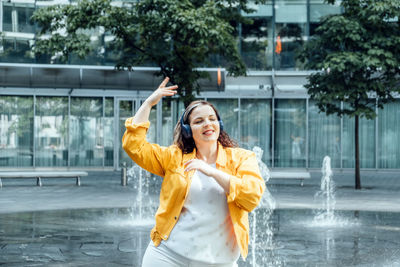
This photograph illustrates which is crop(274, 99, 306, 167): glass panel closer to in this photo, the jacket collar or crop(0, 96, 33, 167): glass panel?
crop(0, 96, 33, 167): glass panel

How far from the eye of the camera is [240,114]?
1053 inches

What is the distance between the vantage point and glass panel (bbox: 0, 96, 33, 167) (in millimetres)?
25438

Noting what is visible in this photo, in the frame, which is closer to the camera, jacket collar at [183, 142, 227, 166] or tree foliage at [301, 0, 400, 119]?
jacket collar at [183, 142, 227, 166]

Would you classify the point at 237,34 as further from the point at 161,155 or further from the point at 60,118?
the point at 161,155

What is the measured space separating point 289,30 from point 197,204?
2385 centimetres

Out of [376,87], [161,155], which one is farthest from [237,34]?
[161,155]

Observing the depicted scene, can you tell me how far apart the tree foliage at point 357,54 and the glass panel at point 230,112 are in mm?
9383

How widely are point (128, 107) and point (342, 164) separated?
9.36 m

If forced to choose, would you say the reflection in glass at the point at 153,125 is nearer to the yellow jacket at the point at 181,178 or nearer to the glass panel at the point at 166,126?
the glass panel at the point at 166,126

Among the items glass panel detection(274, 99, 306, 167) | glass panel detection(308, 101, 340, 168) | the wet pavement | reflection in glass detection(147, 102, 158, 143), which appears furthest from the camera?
glass panel detection(274, 99, 306, 167)

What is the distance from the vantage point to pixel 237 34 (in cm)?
2597

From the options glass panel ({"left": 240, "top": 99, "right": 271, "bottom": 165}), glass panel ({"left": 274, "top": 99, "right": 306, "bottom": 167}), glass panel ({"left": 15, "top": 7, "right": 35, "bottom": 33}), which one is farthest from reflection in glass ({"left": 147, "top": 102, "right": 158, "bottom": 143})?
glass panel ({"left": 15, "top": 7, "right": 35, "bottom": 33})

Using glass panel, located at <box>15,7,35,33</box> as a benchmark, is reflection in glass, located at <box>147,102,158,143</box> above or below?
below

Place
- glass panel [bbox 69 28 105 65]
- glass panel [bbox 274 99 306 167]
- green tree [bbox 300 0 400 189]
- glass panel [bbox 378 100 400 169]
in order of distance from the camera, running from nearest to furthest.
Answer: green tree [bbox 300 0 400 189]
glass panel [bbox 69 28 105 65]
glass panel [bbox 378 100 400 169]
glass panel [bbox 274 99 306 167]
